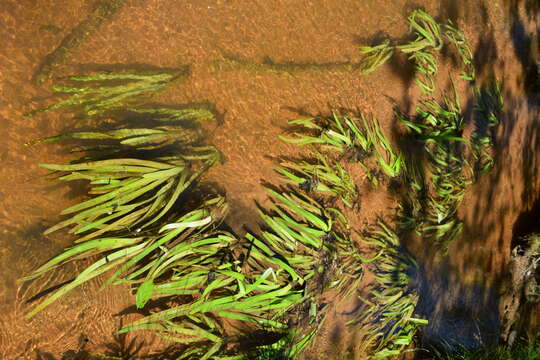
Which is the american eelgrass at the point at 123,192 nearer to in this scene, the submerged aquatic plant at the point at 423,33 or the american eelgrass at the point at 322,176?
the american eelgrass at the point at 322,176

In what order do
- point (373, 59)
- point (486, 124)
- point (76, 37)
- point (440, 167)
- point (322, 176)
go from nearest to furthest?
point (76, 37)
point (322, 176)
point (373, 59)
point (440, 167)
point (486, 124)

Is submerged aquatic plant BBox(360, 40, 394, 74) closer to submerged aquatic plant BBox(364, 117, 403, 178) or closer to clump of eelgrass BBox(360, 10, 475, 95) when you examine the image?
clump of eelgrass BBox(360, 10, 475, 95)

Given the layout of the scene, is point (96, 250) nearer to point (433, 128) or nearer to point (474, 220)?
point (433, 128)

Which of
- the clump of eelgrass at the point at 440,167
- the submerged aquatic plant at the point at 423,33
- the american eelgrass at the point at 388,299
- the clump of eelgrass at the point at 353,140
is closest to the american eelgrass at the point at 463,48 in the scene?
the submerged aquatic plant at the point at 423,33

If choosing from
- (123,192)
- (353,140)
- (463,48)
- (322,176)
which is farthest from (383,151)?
(123,192)

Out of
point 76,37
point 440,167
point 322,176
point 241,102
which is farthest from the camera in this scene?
point 440,167

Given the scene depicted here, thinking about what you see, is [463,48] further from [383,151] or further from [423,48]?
[383,151]

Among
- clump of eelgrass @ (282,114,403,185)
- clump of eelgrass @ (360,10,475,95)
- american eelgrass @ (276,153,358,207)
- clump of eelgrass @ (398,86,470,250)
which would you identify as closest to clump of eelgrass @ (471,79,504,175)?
clump of eelgrass @ (398,86,470,250)
